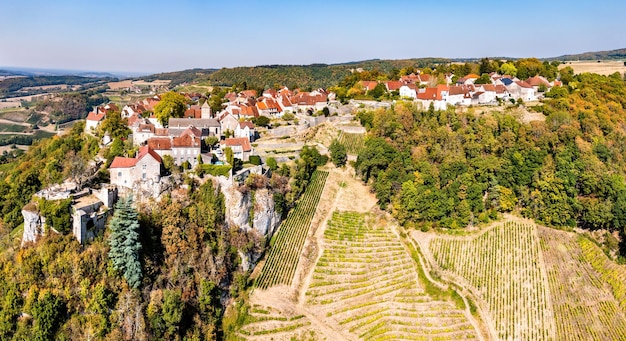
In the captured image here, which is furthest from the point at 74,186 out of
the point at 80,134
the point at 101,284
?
the point at 80,134

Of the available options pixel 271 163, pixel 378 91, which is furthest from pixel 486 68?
pixel 271 163

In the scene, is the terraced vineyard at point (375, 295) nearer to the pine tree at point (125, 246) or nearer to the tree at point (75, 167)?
the pine tree at point (125, 246)

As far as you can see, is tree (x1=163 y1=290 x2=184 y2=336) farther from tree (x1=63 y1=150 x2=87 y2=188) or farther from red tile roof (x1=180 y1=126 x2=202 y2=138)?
red tile roof (x1=180 y1=126 x2=202 y2=138)

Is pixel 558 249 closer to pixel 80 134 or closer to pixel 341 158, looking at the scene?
pixel 341 158

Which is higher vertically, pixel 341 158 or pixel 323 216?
pixel 341 158

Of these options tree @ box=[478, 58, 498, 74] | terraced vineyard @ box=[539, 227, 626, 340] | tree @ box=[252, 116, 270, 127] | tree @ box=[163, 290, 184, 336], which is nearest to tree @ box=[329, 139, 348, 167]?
tree @ box=[252, 116, 270, 127]

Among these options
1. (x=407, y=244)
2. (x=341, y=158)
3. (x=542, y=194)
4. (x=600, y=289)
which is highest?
(x=341, y=158)

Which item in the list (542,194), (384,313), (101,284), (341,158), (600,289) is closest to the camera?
(101,284)

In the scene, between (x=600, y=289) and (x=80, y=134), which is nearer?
(x=600, y=289)
